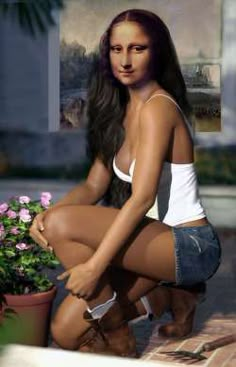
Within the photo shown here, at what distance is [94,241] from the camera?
8.57 feet

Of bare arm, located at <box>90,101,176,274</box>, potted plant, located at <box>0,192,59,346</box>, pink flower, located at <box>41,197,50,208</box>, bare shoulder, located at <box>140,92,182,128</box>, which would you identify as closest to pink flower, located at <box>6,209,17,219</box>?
potted plant, located at <box>0,192,59,346</box>

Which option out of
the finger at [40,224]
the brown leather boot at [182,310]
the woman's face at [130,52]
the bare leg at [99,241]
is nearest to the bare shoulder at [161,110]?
the woman's face at [130,52]

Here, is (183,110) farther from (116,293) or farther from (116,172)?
(116,293)

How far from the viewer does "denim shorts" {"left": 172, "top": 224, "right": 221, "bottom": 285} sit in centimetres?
265

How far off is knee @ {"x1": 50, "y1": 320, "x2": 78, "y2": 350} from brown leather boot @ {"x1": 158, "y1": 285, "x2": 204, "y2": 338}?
462 millimetres

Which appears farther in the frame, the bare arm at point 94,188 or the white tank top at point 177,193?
the bare arm at point 94,188

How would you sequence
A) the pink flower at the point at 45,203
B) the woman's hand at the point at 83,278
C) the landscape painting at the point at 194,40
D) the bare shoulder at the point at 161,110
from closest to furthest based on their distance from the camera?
1. the woman's hand at the point at 83,278
2. the bare shoulder at the point at 161,110
3. the pink flower at the point at 45,203
4. the landscape painting at the point at 194,40

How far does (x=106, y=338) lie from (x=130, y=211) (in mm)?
594

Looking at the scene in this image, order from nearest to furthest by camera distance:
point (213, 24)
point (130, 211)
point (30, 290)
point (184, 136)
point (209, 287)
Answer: point (130, 211) → point (184, 136) → point (30, 290) → point (209, 287) → point (213, 24)

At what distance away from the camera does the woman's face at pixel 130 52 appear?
2629 mm

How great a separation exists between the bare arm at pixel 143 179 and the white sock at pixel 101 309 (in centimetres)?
18

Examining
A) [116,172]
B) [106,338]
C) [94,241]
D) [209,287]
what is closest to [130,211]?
[94,241]

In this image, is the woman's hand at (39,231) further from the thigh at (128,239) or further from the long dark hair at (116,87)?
the long dark hair at (116,87)

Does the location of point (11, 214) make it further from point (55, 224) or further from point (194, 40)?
point (194, 40)
